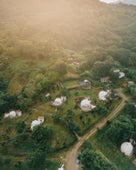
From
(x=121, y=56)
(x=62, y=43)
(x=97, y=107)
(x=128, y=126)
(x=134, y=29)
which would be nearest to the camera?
→ (x=128, y=126)

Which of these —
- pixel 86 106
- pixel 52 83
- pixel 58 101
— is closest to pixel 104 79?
pixel 52 83

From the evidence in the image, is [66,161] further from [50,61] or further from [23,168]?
[50,61]

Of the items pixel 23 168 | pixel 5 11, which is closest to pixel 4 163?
pixel 23 168

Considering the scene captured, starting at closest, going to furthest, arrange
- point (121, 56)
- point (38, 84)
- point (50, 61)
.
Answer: point (38, 84) < point (50, 61) < point (121, 56)

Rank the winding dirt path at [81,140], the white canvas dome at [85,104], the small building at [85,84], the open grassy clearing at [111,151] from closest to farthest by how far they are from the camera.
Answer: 1. the winding dirt path at [81,140]
2. the open grassy clearing at [111,151]
3. the white canvas dome at [85,104]
4. the small building at [85,84]

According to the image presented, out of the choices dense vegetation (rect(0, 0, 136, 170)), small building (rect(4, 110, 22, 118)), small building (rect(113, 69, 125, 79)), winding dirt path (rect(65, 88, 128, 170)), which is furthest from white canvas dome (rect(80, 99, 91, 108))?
small building (rect(113, 69, 125, 79))

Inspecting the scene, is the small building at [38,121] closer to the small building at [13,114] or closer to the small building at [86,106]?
the small building at [13,114]

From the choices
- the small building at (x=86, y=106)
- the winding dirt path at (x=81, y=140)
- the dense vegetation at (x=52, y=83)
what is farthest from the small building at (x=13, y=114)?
the winding dirt path at (x=81, y=140)

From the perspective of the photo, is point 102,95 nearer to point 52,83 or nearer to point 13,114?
point 52,83
